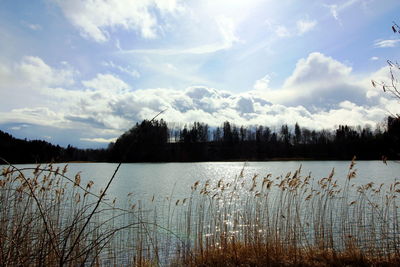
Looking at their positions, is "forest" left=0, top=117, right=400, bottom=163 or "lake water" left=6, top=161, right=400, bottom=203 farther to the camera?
"forest" left=0, top=117, right=400, bottom=163

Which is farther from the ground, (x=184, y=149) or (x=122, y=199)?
(x=184, y=149)

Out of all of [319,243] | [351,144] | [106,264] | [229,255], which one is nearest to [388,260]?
[319,243]

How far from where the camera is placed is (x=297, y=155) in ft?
310

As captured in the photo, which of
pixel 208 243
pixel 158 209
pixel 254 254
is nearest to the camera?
pixel 254 254

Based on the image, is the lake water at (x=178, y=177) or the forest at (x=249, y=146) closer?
the lake water at (x=178, y=177)

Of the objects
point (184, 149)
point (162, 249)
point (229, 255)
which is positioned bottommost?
point (162, 249)

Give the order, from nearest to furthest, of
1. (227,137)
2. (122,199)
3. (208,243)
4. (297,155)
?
(208,243) → (122,199) → (297,155) → (227,137)

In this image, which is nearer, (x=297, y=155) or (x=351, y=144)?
(x=351, y=144)

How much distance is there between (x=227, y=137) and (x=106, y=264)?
99630 millimetres

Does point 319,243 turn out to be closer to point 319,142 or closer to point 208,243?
point 208,243

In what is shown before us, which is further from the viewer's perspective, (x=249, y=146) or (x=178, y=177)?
(x=249, y=146)

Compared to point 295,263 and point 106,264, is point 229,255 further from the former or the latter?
point 106,264

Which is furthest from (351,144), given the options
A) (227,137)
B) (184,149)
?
(184,149)

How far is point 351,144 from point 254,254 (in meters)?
91.6
